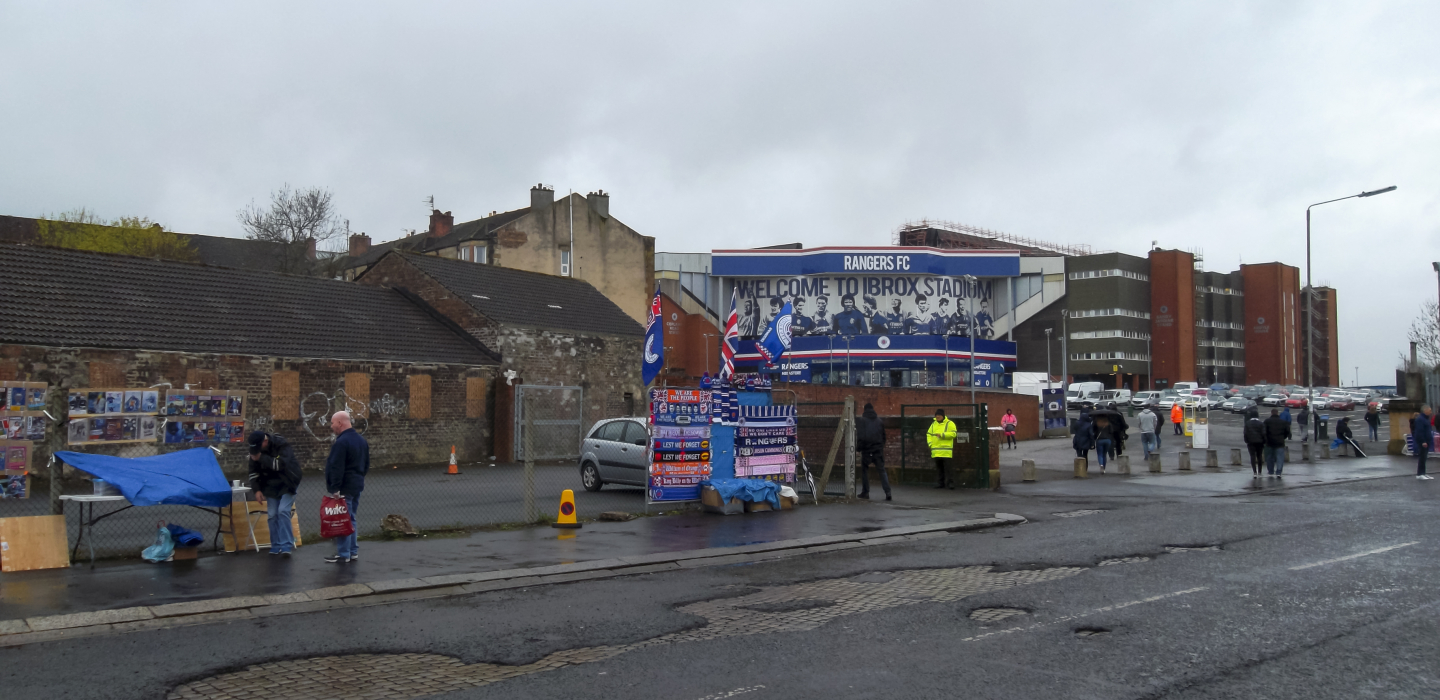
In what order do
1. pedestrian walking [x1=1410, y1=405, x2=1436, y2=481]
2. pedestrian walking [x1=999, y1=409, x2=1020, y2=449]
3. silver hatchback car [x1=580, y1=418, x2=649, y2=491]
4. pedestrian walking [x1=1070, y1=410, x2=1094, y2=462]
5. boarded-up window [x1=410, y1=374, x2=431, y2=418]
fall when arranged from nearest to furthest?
silver hatchback car [x1=580, y1=418, x2=649, y2=491] < pedestrian walking [x1=1410, y1=405, x2=1436, y2=481] < pedestrian walking [x1=1070, y1=410, x2=1094, y2=462] < boarded-up window [x1=410, y1=374, x2=431, y2=418] < pedestrian walking [x1=999, y1=409, x2=1020, y2=449]

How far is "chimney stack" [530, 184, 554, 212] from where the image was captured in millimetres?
53812

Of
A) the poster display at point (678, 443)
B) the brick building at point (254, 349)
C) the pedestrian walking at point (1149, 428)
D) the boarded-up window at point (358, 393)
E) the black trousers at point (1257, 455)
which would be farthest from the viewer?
the pedestrian walking at point (1149, 428)

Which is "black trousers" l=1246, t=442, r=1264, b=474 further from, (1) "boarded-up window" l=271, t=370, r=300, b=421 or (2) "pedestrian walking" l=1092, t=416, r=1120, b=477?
(1) "boarded-up window" l=271, t=370, r=300, b=421

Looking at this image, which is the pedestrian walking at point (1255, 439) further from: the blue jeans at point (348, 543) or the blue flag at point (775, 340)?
the blue jeans at point (348, 543)

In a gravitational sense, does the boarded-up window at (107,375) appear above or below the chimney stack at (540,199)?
below

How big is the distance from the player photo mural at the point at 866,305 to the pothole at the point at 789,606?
190 ft

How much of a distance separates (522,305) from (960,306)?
4321 cm

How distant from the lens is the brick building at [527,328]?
3025 centimetres

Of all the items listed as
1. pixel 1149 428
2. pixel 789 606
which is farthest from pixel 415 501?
pixel 1149 428

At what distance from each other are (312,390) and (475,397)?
514 centimetres

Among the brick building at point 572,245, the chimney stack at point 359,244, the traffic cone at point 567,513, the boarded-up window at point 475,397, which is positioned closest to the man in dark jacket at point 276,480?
the traffic cone at point 567,513

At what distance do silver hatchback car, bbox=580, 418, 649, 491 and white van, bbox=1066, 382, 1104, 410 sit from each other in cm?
5129

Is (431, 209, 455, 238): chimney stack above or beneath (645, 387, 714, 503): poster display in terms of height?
above

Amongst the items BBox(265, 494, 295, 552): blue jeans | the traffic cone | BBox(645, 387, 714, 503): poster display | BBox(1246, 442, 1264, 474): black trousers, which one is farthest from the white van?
BBox(265, 494, 295, 552): blue jeans
